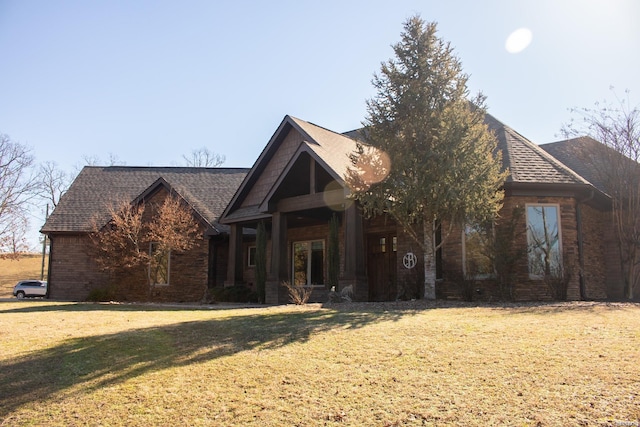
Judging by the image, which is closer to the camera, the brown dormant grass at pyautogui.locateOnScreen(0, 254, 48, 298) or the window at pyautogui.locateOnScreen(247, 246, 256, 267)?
the window at pyautogui.locateOnScreen(247, 246, 256, 267)

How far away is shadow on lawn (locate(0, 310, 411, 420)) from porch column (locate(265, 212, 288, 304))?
254 inches

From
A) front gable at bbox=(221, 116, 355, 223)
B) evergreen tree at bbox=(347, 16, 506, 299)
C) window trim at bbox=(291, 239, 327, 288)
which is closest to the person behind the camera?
evergreen tree at bbox=(347, 16, 506, 299)

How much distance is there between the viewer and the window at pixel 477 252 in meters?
14.0

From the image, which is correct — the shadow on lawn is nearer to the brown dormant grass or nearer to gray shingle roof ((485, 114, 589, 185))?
gray shingle roof ((485, 114, 589, 185))

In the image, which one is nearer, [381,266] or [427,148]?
[427,148]

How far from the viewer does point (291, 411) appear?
5148 millimetres

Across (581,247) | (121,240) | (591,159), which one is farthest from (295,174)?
(591,159)

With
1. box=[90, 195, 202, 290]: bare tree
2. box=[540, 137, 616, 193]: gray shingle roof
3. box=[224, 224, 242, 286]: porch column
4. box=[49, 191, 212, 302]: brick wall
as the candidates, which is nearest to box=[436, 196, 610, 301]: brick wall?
box=[540, 137, 616, 193]: gray shingle roof

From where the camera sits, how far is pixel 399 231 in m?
16.3

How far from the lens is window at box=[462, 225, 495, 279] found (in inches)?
551

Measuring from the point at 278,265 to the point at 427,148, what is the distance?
6705 millimetres

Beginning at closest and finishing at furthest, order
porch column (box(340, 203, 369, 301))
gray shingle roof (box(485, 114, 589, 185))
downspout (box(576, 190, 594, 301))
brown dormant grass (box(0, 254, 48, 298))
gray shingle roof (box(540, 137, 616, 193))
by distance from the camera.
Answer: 1. downspout (box(576, 190, 594, 301))
2. porch column (box(340, 203, 369, 301))
3. gray shingle roof (box(485, 114, 589, 185))
4. gray shingle roof (box(540, 137, 616, 193))
5. brown dormant grass (box(0, 254, 48, 298))

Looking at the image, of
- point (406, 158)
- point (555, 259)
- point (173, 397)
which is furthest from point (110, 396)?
point (555, 259)

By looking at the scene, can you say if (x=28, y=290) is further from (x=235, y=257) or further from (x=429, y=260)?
(x=429, y=260)
